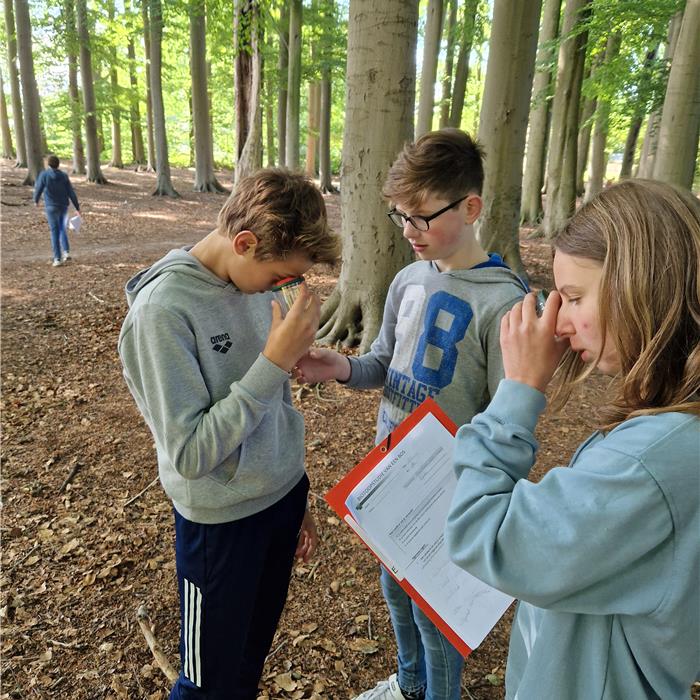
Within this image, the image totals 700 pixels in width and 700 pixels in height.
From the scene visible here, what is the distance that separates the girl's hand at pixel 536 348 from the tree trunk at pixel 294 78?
43.8 feet

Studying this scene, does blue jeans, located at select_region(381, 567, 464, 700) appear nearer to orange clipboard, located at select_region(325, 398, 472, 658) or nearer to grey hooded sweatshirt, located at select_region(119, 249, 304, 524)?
orange clipboard, located at select_region(325, 398, 472, 658)

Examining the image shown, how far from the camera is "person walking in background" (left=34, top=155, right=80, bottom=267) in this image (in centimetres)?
907

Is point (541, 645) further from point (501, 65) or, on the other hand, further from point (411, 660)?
point (501, 65)

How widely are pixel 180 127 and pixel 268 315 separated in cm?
4003

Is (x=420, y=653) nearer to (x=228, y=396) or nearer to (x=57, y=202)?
(x=228, y=396)

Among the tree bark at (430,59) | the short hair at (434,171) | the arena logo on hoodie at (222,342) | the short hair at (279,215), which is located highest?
the tree bark at (430,59)

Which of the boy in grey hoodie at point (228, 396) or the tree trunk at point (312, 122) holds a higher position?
the tree trunk at point (312, 122)

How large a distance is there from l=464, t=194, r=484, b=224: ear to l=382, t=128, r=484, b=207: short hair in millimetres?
21

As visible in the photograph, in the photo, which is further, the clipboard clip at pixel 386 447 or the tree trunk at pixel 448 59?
the tree trunk at pixel 448 59

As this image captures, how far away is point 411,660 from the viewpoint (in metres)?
2.04

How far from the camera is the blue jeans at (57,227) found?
29.5 feet

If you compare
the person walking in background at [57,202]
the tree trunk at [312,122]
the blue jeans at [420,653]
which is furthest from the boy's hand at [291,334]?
the tree trunk at [312,122]

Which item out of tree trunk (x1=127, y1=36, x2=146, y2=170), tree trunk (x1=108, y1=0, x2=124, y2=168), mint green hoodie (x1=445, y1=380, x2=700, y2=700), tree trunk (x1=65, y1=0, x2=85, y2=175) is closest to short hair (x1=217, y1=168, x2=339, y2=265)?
mint green hoodie (x1=445, y1=380, x2=700, y2=700)

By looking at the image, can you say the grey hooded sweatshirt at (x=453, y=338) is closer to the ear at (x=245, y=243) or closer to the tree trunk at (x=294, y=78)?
the ear at (x=245, y=243)
